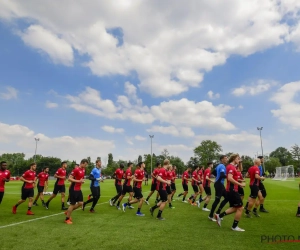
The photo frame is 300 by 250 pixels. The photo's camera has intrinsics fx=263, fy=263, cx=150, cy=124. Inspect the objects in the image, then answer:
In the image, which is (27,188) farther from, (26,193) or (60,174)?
(60,174)

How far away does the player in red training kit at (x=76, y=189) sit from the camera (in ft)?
32.3

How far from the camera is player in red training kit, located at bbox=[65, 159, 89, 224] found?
9852 mm

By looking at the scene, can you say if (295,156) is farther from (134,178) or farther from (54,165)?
(134,178)

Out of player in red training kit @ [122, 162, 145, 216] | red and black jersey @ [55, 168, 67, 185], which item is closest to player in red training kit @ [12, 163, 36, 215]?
red and black jersey @ [55, 168, 67, 185]

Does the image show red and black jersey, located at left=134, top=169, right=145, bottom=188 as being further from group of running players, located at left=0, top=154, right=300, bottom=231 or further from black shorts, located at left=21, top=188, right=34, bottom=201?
black shorts, located at left=21, top=188, right=34, bottom=201

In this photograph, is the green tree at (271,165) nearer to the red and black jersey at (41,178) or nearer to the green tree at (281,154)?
the green tree at (281,154)

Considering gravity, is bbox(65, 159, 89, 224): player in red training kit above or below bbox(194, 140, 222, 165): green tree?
below

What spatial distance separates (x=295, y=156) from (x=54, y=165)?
12086cm

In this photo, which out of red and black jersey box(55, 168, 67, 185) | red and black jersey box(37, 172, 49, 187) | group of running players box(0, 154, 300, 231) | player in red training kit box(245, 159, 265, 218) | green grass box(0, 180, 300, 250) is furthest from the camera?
red and black jersey box(37, 172, 49, 187)

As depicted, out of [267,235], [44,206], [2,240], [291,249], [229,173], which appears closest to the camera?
[291,249]

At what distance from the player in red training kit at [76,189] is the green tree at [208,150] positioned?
119m

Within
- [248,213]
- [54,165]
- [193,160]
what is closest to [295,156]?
[193,160]

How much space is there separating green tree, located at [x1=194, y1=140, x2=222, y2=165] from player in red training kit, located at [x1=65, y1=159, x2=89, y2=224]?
118980 mm

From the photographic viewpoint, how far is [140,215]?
1164cm
